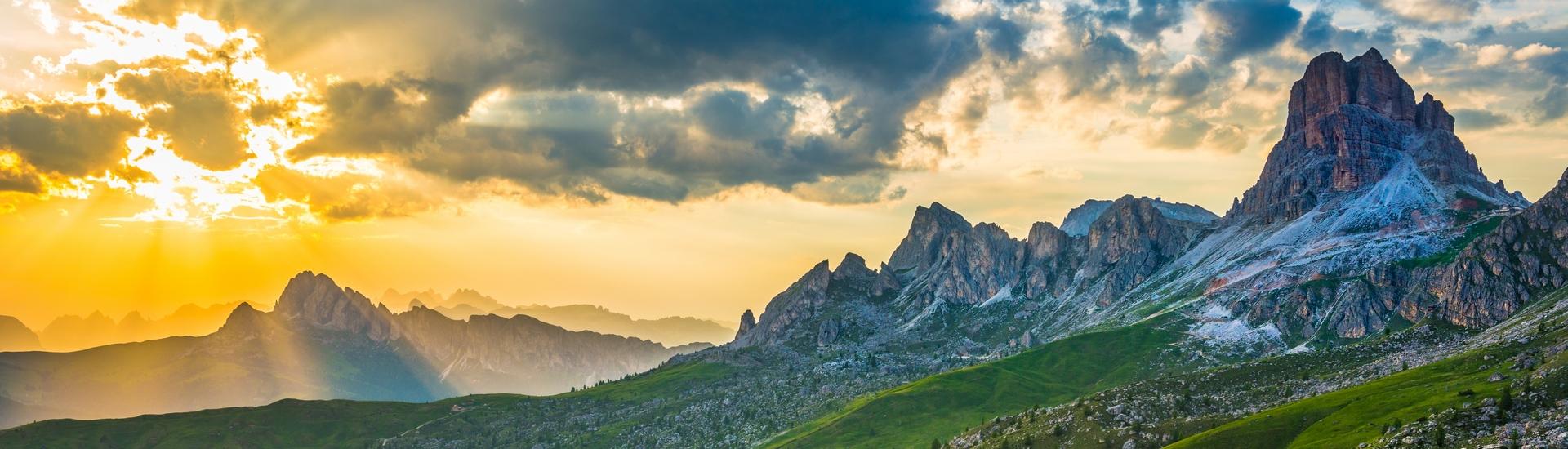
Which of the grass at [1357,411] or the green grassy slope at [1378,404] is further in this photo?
the grass at [1357,411]

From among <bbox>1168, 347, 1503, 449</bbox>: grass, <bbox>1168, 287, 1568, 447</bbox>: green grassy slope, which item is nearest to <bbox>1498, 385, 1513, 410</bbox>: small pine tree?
<bbox>1168, 287, 1568, 447</bbox>: green grassy slope

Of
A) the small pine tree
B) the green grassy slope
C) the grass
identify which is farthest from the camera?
the grass

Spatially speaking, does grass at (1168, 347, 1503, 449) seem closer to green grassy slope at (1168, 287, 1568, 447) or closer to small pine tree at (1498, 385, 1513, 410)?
green grassy slope at (1168, 287, 1568, 447)

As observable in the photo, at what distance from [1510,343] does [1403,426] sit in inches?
2881

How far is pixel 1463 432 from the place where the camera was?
129 m

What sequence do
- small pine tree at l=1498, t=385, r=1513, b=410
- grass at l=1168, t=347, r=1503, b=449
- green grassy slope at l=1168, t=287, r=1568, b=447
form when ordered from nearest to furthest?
small pine tree at l=1498, t=385, r=1513, b=410 → green grassy slope at l=1168, t=287, r=1568, b=447 → grass at l=1168, t=347, r=1503, b=449

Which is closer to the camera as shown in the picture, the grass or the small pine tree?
the small pine tree

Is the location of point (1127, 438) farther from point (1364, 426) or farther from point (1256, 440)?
point (1364, 426)

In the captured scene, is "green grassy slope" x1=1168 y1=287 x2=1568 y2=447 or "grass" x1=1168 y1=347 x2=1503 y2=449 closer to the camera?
"green grassy slope" x1=1168 y1=287 x2=1568 y2=447

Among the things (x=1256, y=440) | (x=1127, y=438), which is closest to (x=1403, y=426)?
(x=1256, y=440)

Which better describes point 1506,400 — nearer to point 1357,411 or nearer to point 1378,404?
point 1357,411

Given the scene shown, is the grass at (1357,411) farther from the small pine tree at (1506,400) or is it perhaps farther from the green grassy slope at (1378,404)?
the small pine tree at (1506,400)

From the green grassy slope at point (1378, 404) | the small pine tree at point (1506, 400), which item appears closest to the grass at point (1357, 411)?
the green grassy slope at point (1378, 404)

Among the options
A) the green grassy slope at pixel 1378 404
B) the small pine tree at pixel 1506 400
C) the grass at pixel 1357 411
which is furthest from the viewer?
the grass at pixel 1357 411
